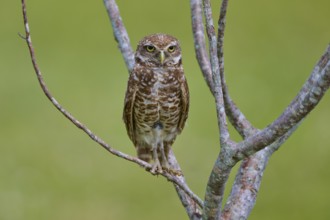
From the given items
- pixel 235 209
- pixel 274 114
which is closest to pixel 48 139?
pixel 274 114

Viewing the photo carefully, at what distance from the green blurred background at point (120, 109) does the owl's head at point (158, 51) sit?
2.33m

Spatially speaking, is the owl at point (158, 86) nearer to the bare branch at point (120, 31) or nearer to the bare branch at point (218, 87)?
the bare branch at point (120, 31)

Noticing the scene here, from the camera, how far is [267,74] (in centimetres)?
689

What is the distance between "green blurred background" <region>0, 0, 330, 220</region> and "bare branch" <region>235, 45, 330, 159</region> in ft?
10.7

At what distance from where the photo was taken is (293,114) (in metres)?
2.14

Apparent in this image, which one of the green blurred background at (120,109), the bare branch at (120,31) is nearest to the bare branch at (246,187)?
the bare branch at (120,31)

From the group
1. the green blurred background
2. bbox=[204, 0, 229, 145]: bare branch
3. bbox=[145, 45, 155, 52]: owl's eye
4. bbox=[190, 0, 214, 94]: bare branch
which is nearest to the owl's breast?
bbox=[145, 45, 155, 52]: owl's eye

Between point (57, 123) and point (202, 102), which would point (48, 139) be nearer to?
point (57, 123)

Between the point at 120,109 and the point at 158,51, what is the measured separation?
311 cm

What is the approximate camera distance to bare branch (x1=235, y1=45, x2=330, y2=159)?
6.72ft

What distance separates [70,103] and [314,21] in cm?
243

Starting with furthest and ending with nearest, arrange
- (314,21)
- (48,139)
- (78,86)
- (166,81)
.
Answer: (314,21)
(78,86)
(48,139)
(166,81)

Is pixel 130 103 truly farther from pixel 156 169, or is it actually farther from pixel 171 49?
pixel 156 169

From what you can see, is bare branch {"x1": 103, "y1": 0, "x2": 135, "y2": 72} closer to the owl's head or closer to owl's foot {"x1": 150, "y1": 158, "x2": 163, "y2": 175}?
the owl's head
